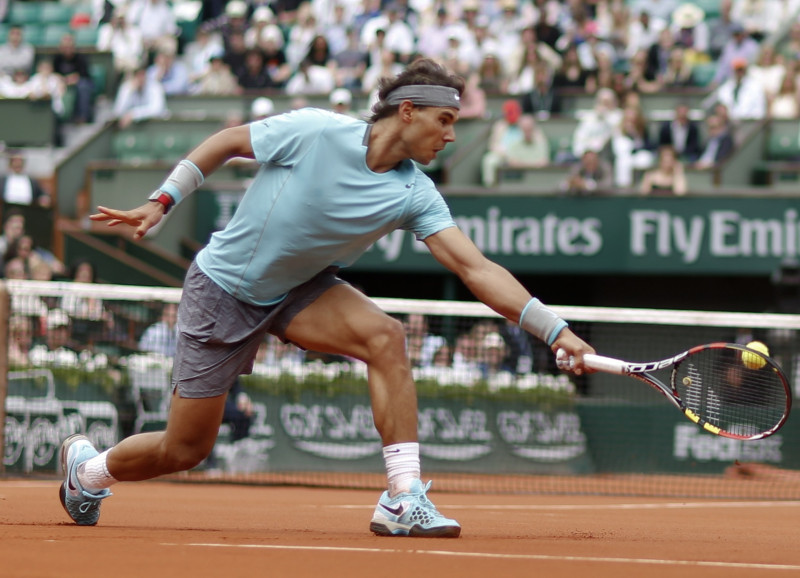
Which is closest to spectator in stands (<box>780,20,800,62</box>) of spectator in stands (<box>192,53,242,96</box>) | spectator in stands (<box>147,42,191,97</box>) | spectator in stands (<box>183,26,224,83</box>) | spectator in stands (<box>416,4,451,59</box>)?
spectator in stands (<box>416,4,451,59</box>)

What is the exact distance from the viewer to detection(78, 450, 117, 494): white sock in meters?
5.81

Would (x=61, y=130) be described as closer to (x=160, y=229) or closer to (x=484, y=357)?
(x=160, y=229)

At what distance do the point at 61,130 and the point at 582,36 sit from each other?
23.1 feet

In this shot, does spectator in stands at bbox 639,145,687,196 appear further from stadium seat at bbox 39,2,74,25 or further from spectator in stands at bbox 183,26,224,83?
stadium seat at bbox 39,2,74,25

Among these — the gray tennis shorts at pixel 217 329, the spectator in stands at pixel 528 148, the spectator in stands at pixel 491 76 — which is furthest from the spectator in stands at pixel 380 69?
the gray tennis shorts at pixel 217 329

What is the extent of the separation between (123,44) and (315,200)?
14.8 m

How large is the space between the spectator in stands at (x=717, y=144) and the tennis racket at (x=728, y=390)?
970 centimetres

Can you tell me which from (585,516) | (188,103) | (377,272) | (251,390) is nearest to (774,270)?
(377,272)

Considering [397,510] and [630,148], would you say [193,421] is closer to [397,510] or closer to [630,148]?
[397,510]

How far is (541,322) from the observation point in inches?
201

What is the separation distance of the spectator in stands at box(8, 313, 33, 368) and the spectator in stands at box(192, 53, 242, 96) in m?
7.44

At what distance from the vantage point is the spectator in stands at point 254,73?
59.2 ft

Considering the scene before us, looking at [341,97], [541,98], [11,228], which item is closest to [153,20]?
[341,97]

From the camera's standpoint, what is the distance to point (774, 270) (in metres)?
13.8
